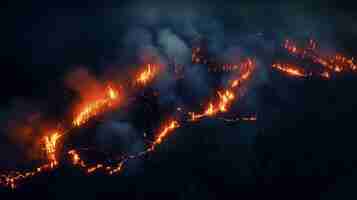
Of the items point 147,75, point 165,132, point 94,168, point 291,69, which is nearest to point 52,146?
point 94,168

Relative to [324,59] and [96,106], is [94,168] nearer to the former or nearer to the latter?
[96,106]

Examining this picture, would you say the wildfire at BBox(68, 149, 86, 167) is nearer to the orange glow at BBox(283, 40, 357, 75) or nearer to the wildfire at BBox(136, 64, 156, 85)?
the wildfire at BBox(136, 64, 156, 85)

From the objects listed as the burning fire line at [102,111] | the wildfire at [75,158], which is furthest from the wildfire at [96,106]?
the wildfire at [75,158]

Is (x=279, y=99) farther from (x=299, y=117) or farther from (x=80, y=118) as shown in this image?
(x=80, y=118)

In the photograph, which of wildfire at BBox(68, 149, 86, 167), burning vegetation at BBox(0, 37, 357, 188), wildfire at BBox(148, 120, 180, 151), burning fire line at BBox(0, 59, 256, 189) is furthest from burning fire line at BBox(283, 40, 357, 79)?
wildfire at BBox(68, 149, 86, 167)

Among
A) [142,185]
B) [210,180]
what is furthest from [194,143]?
[142,185]

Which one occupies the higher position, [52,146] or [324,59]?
[324,59]

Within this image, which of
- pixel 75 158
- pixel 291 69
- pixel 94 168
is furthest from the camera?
pixel 291 69
